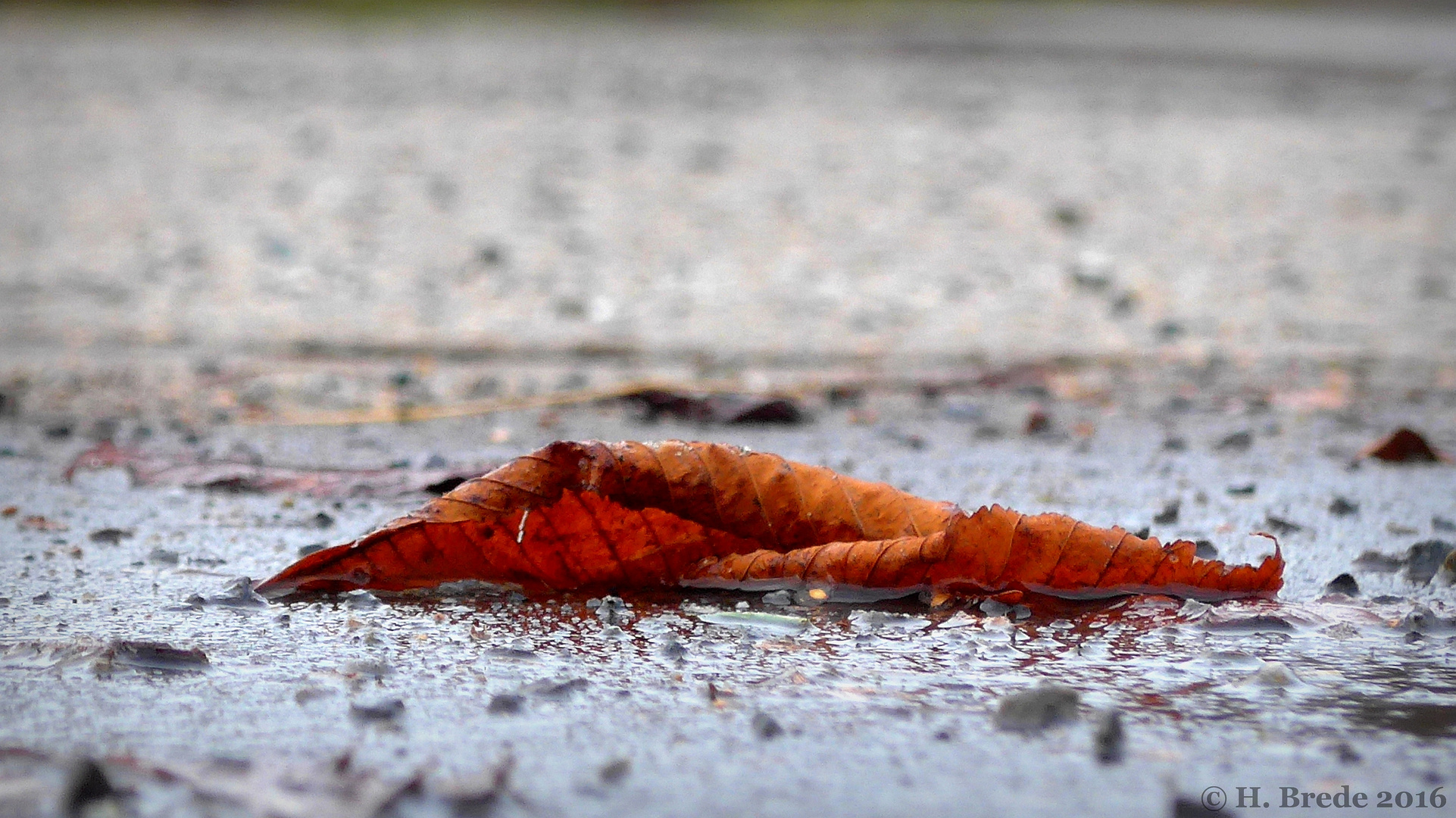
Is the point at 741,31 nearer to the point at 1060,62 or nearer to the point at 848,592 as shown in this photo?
the point at 1060,62

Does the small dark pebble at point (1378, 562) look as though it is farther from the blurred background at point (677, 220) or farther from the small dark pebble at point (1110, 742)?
Answer: the blurred background at point (677, 220)

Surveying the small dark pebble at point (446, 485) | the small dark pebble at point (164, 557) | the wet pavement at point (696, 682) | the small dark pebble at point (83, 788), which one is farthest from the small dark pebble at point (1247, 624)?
the small dark pebble at point (164, 557)

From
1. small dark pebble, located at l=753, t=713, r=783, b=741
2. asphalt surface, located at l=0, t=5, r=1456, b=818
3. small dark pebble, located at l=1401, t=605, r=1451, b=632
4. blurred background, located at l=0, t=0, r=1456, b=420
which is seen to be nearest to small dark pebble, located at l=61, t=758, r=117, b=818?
asphalt surface, located at l=0, t=5, r=1456, b=818

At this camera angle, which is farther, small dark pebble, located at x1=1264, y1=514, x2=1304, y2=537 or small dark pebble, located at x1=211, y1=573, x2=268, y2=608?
small dark pebble, located at x1=1264, y1=514, x2=1304, y2=537

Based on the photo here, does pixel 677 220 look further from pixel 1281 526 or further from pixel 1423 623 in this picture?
pixel 1423 623

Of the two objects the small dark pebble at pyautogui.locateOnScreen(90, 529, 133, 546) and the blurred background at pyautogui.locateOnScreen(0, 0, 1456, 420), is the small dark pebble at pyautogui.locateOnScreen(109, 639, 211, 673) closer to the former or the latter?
the small dark pebble at pyautogui.locateOnScreen(90, 529, 133, 546)

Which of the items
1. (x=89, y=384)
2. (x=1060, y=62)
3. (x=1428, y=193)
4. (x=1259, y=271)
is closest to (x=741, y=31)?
(x=1060, y=62)
